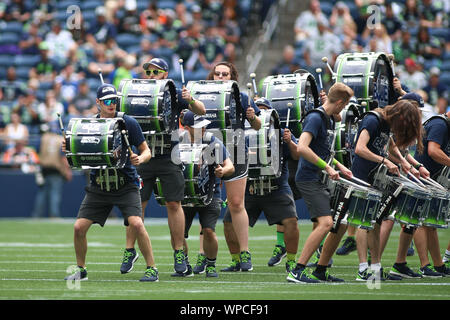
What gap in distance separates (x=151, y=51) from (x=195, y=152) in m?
12.2

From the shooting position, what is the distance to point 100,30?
77.5 ft

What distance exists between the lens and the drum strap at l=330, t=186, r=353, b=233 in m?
9.05

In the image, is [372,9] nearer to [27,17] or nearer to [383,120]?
[27,17]

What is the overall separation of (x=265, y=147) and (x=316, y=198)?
62.0 inches

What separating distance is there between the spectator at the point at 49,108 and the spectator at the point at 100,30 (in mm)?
2039

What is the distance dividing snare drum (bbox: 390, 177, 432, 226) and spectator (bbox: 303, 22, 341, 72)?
11048mm

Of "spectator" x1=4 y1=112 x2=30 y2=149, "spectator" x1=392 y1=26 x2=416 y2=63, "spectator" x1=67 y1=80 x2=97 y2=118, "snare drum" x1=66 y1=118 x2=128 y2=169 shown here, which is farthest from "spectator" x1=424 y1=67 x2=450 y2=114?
"snare drum" x1=66 y1=118 x2=128 y2=169

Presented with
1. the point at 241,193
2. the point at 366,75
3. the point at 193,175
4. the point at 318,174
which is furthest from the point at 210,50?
the point at 318,174

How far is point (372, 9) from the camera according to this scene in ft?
72.0

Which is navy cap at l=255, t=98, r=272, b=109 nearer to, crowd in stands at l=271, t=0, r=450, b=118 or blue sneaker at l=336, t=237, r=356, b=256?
blue sneaker at l=336, t=237, r=356, b=256

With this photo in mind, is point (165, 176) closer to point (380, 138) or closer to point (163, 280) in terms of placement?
point (163, 280)

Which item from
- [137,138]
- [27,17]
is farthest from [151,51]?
[137,138]

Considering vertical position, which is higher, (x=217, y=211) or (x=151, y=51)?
(x=151, y=51)

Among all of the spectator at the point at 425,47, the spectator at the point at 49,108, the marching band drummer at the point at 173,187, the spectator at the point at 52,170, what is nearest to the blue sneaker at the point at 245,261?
the marching band drummer at the point at 173,187
